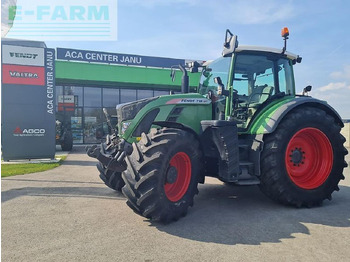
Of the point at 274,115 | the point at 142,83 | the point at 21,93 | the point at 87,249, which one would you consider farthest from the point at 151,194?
the point at 142,83

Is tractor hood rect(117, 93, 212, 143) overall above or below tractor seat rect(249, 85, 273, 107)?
below

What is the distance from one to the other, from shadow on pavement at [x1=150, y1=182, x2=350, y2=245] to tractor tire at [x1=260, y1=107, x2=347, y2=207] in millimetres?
281

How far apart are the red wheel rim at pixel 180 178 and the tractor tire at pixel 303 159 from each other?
54.7 inches

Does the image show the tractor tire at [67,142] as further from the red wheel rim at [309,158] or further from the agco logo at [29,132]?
the red wheel rim at [309,158]

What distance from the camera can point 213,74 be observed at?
5801mm

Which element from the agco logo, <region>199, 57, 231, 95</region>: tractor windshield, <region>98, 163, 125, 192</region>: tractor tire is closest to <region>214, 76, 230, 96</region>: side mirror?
<region>199, 57, 231, 95</region>: tractor windshield

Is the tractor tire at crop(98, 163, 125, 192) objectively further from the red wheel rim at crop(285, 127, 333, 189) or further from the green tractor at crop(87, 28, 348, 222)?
the red wheel rim at crop(285, 127, 333, 189)

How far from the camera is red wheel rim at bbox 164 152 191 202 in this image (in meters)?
4.45

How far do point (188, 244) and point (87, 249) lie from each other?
122cm

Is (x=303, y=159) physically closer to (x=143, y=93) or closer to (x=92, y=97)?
(x=143, y=93)

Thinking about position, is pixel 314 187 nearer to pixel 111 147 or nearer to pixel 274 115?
pixel 274 115

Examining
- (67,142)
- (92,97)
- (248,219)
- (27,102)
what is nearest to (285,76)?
(248,219)

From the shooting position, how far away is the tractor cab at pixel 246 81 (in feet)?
17.6

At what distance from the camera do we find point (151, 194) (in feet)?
→ 12.7
